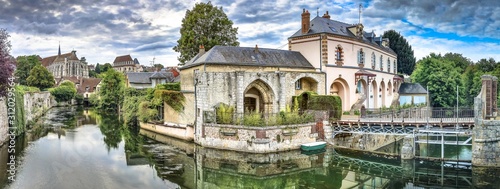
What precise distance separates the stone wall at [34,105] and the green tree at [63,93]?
2.89 feet

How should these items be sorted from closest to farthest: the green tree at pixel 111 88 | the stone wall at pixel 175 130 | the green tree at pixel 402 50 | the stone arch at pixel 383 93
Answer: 1. the stone wall at pixel 175 130
2. the stone arch at pixel 383 93
3. the green tree at pixel 111 88
4. the green tree at pixel 402 50

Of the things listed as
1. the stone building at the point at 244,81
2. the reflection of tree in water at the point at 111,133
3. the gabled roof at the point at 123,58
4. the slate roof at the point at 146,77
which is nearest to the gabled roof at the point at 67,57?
the gabled roof at the point at 123,58

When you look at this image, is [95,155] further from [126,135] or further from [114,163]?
[126,135]

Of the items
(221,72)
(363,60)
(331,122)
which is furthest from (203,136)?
(363,60)

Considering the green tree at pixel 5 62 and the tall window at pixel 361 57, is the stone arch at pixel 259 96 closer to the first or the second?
the tall window at pixel 361 57

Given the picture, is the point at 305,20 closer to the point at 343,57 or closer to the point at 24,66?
the point at 343,57

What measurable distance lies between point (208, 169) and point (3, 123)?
12416 millimetres

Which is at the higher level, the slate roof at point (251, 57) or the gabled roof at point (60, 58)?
the gabled roof at point (60, 58)

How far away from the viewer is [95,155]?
18.5m

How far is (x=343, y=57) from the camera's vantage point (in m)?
26.8

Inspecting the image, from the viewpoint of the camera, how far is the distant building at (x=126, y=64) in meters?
104

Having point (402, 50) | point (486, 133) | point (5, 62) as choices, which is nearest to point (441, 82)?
point (402, 50)

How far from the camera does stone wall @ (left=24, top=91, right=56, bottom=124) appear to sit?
28.7 m

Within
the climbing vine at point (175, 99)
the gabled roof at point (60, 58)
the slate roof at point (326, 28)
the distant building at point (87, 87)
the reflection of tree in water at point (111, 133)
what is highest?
the gabled roof at point (60, 58)
